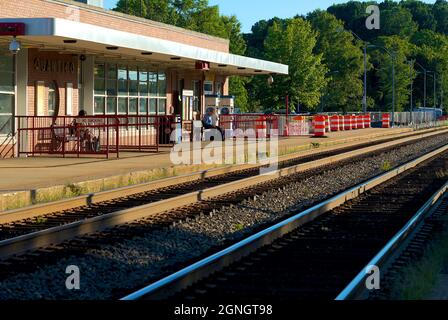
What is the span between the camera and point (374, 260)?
9031mm

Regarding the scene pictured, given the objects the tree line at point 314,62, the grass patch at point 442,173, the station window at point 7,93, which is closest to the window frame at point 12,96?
the station window at point 7,93

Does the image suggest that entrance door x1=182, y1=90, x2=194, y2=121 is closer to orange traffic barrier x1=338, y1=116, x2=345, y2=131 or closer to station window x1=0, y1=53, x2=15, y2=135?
station window x1=0, y1=53, x2=15, y2=135

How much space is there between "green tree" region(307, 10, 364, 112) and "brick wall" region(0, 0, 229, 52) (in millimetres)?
72330

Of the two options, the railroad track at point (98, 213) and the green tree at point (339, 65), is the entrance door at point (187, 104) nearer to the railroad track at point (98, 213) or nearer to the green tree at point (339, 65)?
the railroad track at point (98, 213)

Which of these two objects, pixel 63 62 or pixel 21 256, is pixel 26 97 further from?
pixel 21 256

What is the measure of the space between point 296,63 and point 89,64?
2187 inches

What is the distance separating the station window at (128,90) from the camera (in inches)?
1171

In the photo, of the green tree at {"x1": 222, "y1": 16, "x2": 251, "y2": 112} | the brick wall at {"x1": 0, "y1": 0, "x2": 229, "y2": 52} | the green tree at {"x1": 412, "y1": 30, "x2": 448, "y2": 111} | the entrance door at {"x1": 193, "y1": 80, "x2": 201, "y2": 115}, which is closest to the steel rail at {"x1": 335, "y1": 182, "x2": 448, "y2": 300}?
the brick wall at {"x1": 0, "y1": 0, "x2": 229, "y2": 52}

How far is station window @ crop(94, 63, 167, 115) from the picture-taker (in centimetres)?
2975

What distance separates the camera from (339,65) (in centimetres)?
11950

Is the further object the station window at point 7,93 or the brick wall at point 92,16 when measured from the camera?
the brick wall at point 92,16

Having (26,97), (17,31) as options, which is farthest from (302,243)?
(26,97)

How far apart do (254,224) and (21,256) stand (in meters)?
4.06

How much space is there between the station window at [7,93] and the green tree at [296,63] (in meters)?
50.2
